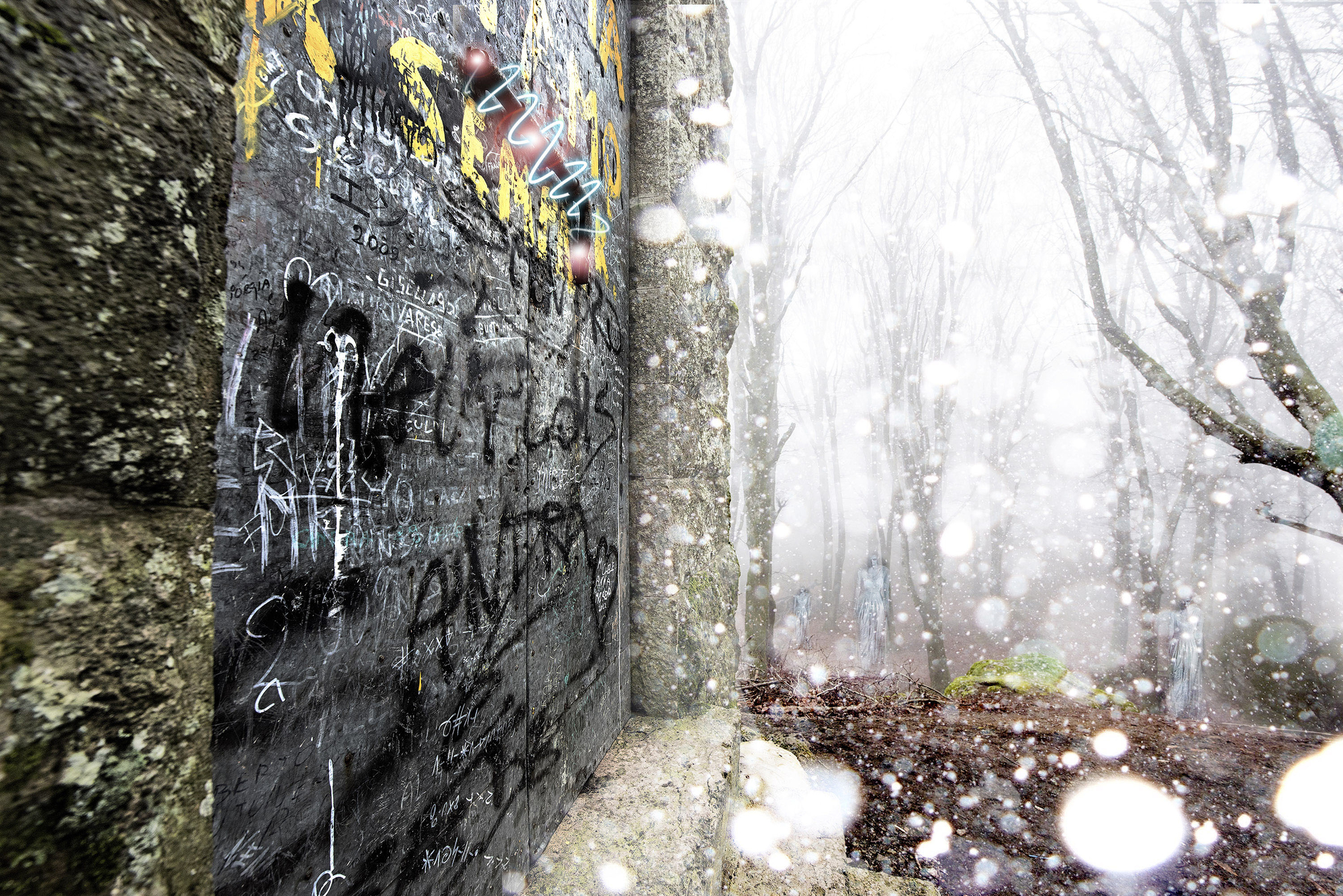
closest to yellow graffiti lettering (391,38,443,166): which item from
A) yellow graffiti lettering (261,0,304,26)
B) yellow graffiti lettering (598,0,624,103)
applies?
yellow graffiti lettering (261,0,304,26)

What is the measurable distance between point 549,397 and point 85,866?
1.65m

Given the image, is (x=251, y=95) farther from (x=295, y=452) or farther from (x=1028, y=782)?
(x=1028, y=782)

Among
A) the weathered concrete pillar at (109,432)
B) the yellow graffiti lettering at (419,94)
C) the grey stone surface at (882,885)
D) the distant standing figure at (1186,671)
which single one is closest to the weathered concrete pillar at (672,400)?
the grey stone surface at (882,885)

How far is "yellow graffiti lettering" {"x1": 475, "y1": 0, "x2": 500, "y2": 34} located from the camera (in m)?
1.58

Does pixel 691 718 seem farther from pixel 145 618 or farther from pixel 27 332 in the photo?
pixel 27 332

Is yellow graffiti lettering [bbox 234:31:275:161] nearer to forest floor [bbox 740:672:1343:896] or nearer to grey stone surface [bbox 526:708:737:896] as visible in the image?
grey stone surface [bbox 526:708:737:896]

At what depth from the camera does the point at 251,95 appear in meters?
0.88

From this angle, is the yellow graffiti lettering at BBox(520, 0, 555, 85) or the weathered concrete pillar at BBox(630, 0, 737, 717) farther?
the weathered concrete pillar at BBox(630, 0, 737, 717)

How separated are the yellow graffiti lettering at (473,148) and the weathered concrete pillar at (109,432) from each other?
0.94 meters

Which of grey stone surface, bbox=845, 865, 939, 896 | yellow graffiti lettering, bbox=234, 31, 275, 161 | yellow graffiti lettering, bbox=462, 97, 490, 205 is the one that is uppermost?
yellow graffiti lettering, bbox=462, 97, 490, 205


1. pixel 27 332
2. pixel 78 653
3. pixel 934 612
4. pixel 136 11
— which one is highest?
pixel 136 11

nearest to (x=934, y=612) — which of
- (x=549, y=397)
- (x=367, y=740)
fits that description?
(x=549, y=397)

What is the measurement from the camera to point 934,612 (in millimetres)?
9828

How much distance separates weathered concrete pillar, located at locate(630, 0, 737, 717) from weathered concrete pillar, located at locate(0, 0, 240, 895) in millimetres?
2434
